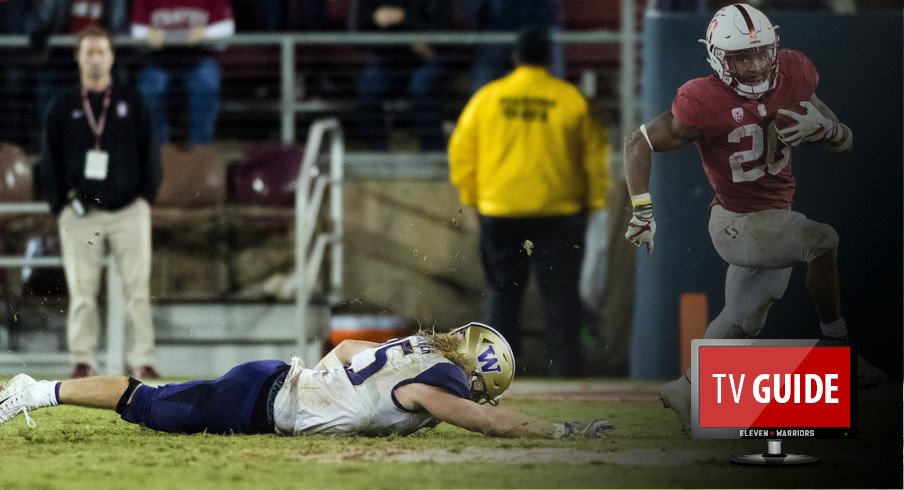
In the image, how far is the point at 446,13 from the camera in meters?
7.21

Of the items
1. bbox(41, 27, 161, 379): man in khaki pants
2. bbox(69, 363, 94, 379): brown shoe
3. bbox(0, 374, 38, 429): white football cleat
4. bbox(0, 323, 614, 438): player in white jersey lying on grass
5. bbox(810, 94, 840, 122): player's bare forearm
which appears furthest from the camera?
bbox(41, 27, 161, 379): man in khaki pants

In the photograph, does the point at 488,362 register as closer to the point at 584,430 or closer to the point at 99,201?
the point at 584,430

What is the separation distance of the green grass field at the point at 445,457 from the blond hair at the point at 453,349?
0.91 ft

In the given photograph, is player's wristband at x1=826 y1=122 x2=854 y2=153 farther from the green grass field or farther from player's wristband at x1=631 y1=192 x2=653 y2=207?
the green grass field

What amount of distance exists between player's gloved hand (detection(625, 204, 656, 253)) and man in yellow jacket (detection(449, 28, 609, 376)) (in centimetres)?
28

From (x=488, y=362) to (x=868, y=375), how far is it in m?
1.46

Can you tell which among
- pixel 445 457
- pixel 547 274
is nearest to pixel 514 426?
pixel 445 457

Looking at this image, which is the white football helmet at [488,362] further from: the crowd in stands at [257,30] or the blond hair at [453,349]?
the crowd in stands at [257,30]

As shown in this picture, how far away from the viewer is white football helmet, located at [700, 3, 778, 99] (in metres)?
5.22

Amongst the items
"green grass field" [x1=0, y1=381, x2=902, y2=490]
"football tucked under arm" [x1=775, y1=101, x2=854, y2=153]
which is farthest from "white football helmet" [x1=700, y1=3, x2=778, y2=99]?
"green grass field" [x1=0, y1=381, x2=902, y2=490]

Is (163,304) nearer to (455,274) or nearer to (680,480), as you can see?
(455,274)

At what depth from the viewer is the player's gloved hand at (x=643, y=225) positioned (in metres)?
5.37

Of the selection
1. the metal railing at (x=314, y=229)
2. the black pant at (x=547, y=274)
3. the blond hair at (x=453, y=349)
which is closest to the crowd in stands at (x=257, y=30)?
the metal railing at (x=314, y=229)

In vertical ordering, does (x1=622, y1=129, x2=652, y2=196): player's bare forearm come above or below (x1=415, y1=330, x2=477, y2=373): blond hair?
above
